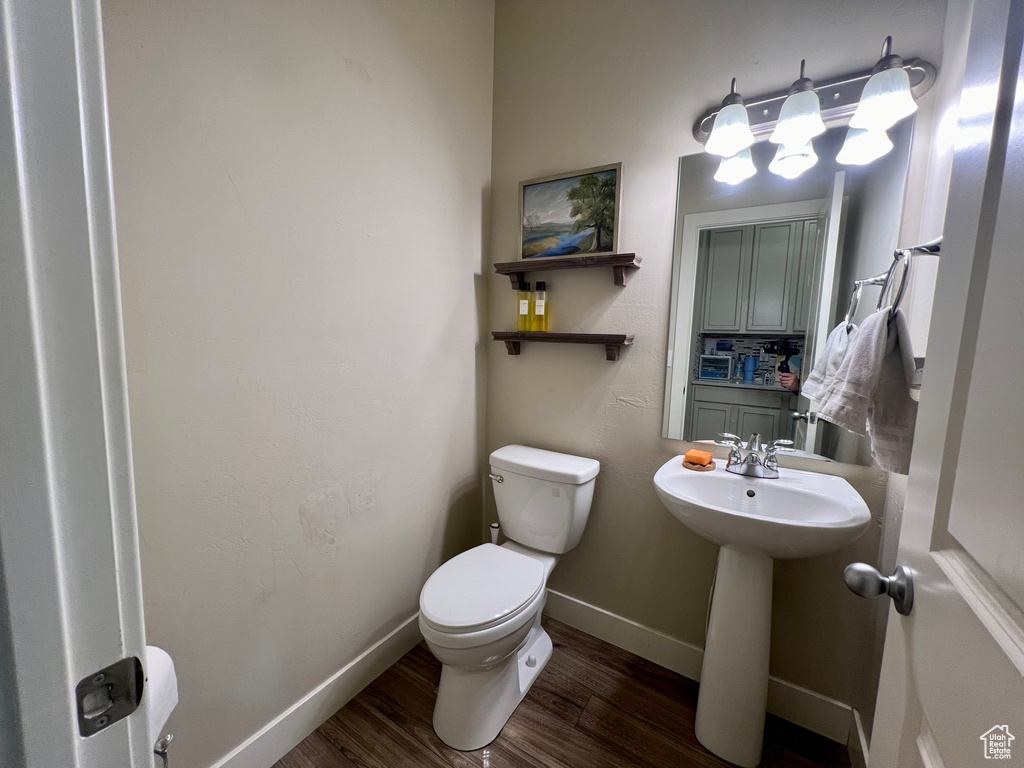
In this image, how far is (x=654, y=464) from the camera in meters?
1.55

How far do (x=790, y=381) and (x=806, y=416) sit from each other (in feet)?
0.38

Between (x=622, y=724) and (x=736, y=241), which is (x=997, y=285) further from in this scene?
(x=622, y=724)

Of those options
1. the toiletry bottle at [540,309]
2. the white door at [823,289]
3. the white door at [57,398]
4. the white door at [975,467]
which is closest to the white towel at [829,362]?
the white door at [823,289]

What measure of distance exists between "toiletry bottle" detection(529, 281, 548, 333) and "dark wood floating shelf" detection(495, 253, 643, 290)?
0.08 m

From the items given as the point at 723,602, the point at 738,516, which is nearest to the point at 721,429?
the point at 738,516

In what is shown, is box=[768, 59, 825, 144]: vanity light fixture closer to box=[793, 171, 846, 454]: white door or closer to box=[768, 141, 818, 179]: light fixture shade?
box=[768, 141, 818, 179]: light fixture shade

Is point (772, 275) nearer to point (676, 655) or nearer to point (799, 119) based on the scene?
point (799, 119)

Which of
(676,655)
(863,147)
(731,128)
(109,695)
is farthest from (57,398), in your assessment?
(676,655)

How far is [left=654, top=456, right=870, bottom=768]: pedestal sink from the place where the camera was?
3.75 feet

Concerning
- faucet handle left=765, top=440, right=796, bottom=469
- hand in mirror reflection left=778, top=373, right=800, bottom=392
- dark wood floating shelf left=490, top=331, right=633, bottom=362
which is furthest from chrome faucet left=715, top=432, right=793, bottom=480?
dark wood floating shelf left=490, top=331, right=633, bottom=362

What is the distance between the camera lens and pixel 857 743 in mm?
1208

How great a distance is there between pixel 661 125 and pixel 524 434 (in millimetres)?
1281

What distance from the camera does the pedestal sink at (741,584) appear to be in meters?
1.14

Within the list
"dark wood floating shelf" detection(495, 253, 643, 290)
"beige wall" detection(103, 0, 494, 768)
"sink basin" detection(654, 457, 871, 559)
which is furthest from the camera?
"dark wood floating shelf" detection(495, 253, 643, 290)
